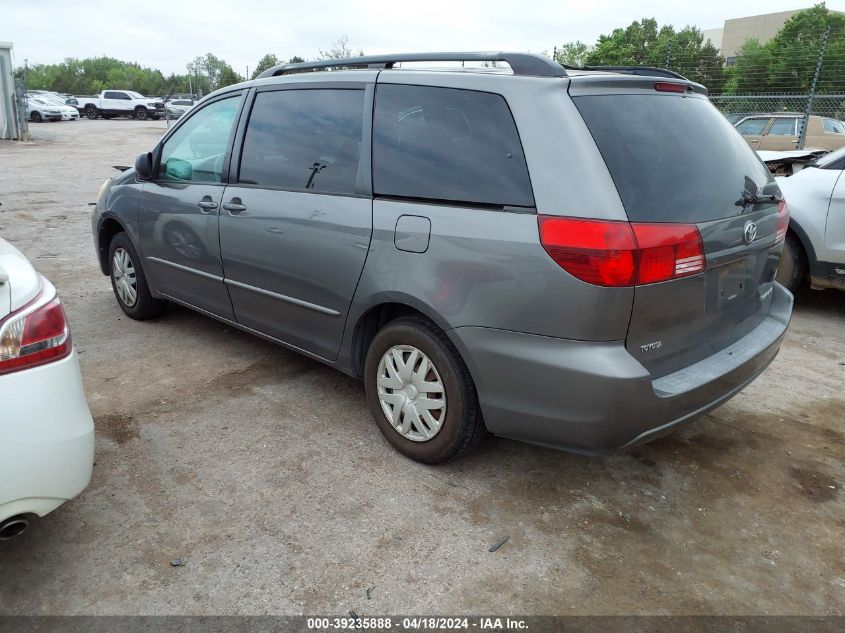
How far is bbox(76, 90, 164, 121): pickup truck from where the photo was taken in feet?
137

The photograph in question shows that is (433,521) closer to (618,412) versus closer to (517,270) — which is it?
(618,412)

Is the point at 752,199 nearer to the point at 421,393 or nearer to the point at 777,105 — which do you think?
the point at 421,393

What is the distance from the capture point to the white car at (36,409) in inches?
81.8

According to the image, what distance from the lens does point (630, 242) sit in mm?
2414

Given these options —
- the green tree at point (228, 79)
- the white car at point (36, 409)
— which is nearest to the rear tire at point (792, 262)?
the white car at point (36, 409)

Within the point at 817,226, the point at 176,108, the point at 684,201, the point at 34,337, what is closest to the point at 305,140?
the point at 34,337

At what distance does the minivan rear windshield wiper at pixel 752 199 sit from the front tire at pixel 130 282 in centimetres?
388

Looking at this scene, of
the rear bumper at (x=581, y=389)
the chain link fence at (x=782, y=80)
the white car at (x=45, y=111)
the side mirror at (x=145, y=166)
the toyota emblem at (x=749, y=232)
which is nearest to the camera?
the rear bumper at (x=581, y=389)

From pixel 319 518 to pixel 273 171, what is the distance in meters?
1.90

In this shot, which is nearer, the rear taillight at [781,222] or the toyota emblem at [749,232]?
the toyota emblem at [749,232]

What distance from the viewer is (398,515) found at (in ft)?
9.23

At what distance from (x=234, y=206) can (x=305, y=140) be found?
0.61m

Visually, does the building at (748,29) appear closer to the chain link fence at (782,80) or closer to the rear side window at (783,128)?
the chain link fence at (782,80)

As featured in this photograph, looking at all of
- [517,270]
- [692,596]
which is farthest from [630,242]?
[692,596]
